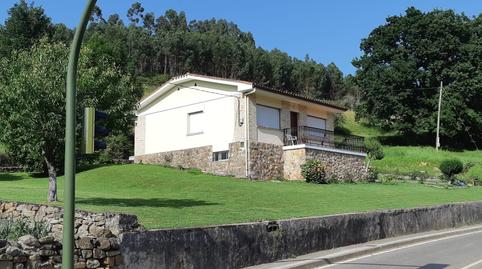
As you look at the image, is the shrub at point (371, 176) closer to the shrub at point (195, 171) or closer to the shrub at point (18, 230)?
the shrub at point (195, 171)

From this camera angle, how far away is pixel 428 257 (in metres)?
14.9

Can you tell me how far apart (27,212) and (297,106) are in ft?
79.0

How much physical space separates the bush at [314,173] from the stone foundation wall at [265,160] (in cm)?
184

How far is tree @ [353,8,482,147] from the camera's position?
218ft

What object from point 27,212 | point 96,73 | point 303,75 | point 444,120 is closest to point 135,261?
point 27,212

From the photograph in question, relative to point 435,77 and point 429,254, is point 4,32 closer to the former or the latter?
point 435,77

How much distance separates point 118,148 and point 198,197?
896 inches

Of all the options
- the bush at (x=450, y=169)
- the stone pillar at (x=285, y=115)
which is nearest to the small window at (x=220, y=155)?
the stone pillar at (x=285, y=115)

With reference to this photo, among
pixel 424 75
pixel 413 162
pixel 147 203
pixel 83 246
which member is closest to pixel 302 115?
pixel 147 203

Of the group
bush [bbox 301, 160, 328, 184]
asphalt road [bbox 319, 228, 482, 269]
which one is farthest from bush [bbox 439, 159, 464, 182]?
asphalt road [bbox 319, 228, 482, 269]

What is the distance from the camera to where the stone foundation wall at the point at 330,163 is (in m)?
34.2

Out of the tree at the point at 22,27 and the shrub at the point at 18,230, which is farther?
the tree at the point at 22,27

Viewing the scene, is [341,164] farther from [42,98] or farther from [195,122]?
[42,98]

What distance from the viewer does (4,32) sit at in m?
59.3
